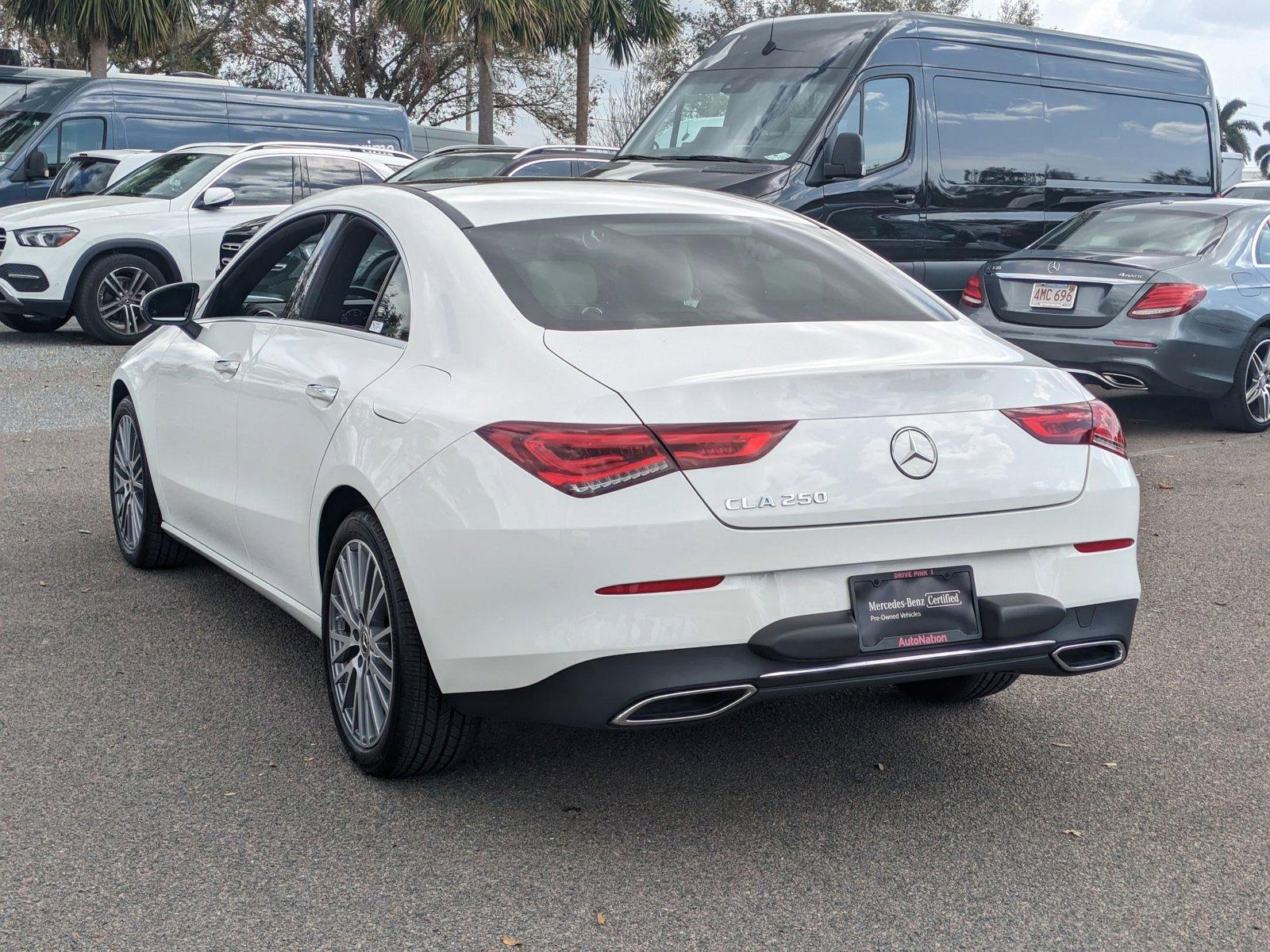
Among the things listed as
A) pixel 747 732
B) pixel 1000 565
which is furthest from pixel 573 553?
pixel 747 732

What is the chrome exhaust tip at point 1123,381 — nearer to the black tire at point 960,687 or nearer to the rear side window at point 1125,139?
the rear side window at point 1125,139

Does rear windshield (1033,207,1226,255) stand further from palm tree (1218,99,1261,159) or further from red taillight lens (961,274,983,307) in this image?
palm tree (1218,99,1261,159)

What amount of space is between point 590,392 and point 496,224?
0.99 m

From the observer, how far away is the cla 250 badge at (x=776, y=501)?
10.6 ft

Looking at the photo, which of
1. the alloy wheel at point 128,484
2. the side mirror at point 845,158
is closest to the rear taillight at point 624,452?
the alloy wheel at point 128,484

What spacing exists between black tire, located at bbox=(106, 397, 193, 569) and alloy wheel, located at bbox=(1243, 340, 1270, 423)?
6.91m

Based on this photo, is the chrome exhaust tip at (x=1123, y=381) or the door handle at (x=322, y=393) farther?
the chrome exhaust tip at (x=1123, y=381)

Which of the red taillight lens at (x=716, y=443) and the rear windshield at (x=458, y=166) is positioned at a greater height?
the red taillight lens at (x=716, y=443)

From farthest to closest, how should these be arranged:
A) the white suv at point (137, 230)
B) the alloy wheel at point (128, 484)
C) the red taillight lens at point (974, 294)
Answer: the white suv at point (137, 230) → the red taillight lens at point (974, 294) → the alloy wheel at point (128, 484)

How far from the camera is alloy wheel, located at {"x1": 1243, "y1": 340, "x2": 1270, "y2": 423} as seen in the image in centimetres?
976

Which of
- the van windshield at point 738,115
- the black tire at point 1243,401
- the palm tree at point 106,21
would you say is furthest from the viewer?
the palm tree at point 106,21

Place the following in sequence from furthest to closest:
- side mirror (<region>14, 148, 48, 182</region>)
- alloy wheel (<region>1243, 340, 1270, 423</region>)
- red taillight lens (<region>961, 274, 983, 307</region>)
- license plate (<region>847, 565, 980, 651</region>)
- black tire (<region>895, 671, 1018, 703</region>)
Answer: side mirror (<region>14, 148, 48, 182</region>), red taillight lens (<region>961, 274, 983, 307</region>), alloy wheel (<region>1243, 340, 1270, 423</region>), black tire (<region>895, 671, 1018, 703</region>), license plate (<region>847, 565, 980, 651</region>)

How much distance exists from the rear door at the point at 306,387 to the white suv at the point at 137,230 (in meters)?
9.83

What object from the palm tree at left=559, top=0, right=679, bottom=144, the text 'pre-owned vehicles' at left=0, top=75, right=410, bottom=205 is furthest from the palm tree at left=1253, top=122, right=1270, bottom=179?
the text 'pre-owned vehicles' at left=0, top=75, right=410, bottom=205
